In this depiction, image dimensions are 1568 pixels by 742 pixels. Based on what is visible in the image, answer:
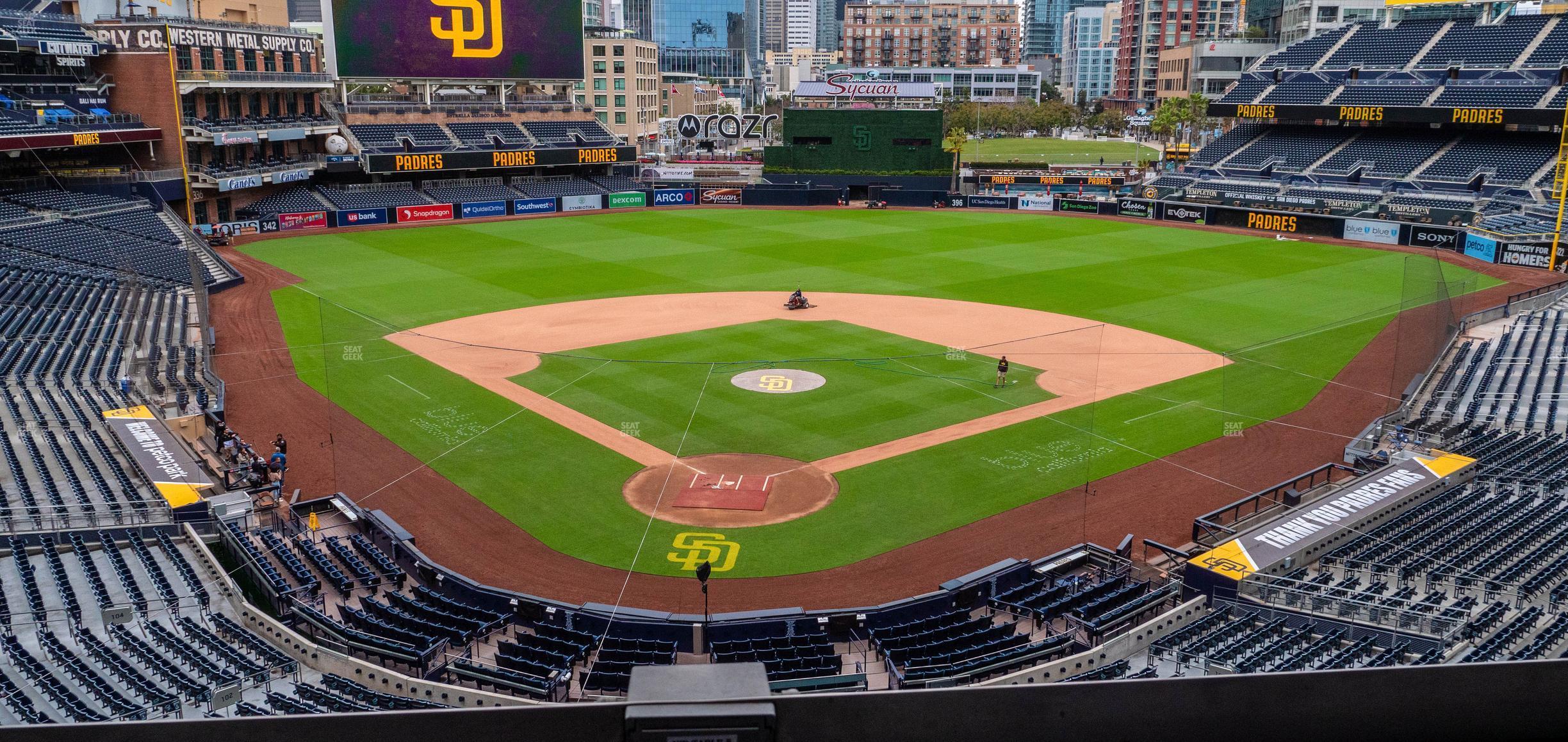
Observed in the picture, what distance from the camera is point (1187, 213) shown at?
72812 millimetres

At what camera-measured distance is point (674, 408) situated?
958 inches

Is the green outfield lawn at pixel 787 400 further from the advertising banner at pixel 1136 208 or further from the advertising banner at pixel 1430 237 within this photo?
the advertising banner at pixel 1136 208

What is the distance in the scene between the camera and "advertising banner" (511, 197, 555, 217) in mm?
75812

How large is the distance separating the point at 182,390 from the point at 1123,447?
2415 cm

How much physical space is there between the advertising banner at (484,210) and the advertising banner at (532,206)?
779 millimetres

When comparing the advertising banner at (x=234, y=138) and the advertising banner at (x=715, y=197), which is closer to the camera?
the advertising banner at (x=234, y=138)

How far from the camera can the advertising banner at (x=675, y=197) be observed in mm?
82000

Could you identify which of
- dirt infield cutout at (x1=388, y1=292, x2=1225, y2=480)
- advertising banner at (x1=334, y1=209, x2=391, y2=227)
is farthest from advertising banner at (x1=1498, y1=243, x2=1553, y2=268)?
advertising banner at (x1=334, y1=209, x2=391, y2=227)

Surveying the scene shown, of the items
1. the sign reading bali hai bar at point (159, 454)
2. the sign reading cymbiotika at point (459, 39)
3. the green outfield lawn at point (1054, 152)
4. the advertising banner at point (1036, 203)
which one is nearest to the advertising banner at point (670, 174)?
the sign reading cymbiotika at point (459, 39)

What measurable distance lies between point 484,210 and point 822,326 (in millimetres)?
42016

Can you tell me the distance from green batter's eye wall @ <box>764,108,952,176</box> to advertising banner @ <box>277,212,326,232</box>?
32322mm

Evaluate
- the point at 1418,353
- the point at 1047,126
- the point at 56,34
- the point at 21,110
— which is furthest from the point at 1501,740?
the point at 1047,126

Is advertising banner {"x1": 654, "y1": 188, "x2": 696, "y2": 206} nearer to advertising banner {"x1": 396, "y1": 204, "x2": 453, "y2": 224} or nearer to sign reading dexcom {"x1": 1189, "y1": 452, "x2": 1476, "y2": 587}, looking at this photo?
advertising banner {"x1": 396, "y1": 204, "x2": 453, "y2": 224}

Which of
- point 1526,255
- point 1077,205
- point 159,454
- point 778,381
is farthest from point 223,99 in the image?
point 1526,255
